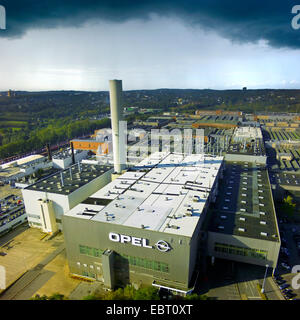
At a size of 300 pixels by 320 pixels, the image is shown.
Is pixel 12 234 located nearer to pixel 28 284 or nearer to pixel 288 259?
pixel 28 284

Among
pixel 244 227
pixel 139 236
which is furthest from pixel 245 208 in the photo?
pixel 139 236

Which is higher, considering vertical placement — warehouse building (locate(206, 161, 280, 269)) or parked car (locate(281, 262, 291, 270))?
warehouse building (locate(206, 161, 280, 269))

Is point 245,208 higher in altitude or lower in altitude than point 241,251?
higher

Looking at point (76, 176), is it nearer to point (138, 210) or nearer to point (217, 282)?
point (138, 210)

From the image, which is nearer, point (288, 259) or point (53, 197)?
point (288, 259)

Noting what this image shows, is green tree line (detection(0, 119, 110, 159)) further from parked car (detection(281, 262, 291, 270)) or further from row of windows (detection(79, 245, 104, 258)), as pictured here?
parked car (detection(281, 262, 291, 270))

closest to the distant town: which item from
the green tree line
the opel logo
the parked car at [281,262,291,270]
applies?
the opel logo
